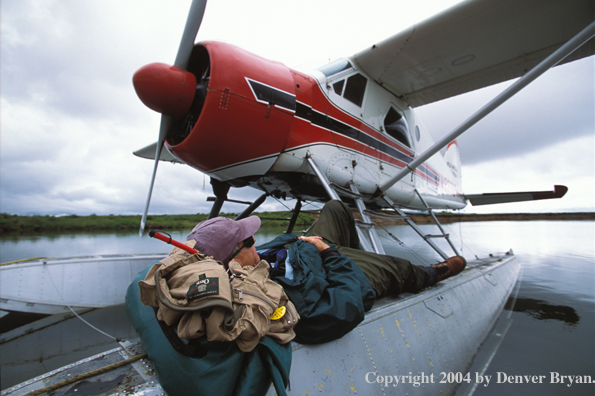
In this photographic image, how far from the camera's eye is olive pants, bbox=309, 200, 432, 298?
219 centimetres

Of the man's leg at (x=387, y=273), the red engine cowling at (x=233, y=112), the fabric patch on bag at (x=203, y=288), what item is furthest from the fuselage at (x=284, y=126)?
the fabric patch on bag at (x=203, y=288)

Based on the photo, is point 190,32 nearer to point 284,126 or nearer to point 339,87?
point 284,126

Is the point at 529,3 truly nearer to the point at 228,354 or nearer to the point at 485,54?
the point at 485,54

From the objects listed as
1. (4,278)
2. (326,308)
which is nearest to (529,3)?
(326,308)

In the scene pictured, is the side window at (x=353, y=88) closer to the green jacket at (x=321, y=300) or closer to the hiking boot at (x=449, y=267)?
the hiking boot at (x=449, y=267)

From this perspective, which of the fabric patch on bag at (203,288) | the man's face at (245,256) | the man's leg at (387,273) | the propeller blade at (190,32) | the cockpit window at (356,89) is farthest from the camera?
the cockpit window at (356,89)

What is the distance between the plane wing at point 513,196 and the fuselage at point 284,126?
337cm

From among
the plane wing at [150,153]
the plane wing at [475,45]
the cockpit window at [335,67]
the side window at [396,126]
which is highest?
the plane wing at [475,45]

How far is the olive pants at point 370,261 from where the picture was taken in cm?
219

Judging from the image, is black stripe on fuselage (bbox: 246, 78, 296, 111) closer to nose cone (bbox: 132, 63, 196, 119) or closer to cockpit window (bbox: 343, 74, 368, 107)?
nose cone (bbox: 132, 63, 196, 119)

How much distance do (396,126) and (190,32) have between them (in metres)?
3.64

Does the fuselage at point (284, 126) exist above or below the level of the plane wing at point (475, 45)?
below

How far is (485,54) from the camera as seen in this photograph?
12.8 ft

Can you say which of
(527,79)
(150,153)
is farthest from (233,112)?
(150,153)
